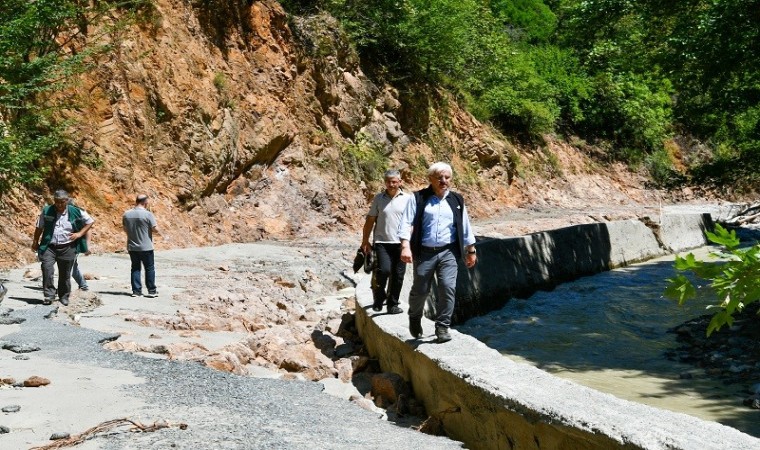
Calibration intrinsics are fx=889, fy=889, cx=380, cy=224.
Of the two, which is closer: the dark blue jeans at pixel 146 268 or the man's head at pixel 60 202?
the man's head at pixel 60 202

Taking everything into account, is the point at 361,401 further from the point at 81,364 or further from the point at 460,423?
the point at 81,364

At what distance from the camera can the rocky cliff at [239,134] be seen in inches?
756

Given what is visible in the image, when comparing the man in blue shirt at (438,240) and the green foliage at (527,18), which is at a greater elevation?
the green foliage at (527,18)

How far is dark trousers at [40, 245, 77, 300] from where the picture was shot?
38.5ft

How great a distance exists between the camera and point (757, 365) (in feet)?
34.6

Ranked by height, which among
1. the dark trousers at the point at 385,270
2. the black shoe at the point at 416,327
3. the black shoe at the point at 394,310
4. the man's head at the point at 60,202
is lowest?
the black shoe at the point at 394,310

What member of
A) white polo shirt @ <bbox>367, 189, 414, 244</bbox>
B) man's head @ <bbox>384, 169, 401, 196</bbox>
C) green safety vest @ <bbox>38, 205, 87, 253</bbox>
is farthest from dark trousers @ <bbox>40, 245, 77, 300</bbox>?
man's head @ <bbox>384, 169, 401, 196</bbox>

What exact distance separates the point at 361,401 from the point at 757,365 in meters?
5.46

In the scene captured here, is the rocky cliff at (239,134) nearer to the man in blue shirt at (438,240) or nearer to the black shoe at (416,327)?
the black shoe at (416,327)

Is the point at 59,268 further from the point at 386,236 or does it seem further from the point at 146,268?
the point at 386,236

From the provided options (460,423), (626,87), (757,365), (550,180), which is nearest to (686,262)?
(460,423)

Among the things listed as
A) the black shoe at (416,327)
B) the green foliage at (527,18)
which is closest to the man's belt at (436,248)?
the black shoe at (416,327)

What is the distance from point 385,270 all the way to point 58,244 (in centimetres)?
472

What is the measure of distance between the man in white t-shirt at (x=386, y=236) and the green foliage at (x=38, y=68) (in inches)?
247
